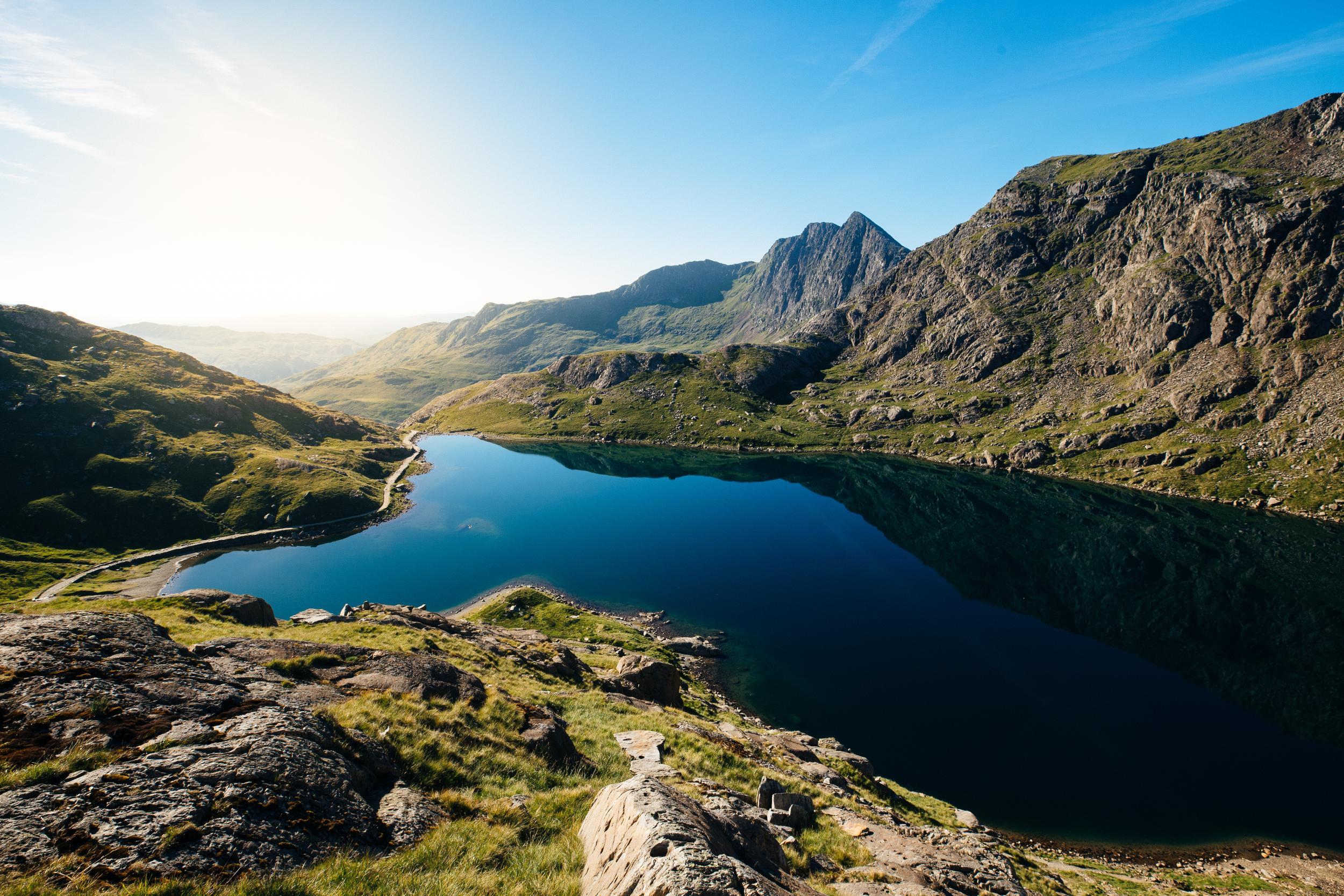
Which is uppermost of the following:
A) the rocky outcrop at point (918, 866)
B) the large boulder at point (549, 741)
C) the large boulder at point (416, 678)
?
the large boulder at point (416, 678)

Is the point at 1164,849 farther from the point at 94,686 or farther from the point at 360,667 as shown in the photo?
the point at 94,686

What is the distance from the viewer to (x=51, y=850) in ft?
23.7

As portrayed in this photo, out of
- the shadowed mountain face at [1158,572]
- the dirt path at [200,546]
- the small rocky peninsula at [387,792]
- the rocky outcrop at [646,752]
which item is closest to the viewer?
the small rocky peninsula at [387,792]

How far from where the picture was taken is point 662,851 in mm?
9695

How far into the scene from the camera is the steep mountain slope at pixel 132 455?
88812 millimetres

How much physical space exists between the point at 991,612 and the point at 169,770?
286 ft

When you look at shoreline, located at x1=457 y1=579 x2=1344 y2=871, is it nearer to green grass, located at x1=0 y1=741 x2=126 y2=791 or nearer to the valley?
the valley

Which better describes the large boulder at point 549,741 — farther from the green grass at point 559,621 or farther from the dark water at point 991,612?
the green grass at point 559,621

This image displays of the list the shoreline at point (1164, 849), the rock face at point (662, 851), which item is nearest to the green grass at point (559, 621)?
the shoreline at point (1164, 849)

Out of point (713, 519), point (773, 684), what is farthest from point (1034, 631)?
point (713, 519)

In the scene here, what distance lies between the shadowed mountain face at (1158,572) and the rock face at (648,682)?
61604mm

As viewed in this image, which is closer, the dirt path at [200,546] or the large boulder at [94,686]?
the large boulder at [94,686]

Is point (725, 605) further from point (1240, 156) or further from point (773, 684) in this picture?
point (1240, 156)

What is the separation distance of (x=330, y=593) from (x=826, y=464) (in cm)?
14660
